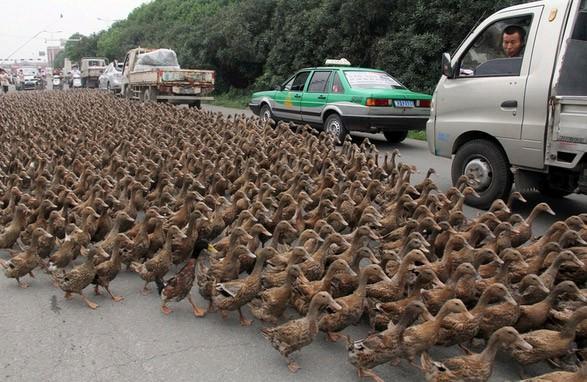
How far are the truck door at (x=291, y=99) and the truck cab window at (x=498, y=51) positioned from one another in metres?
6.10

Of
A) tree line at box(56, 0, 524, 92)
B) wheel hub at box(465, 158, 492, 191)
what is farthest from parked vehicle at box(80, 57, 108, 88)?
wheel hub at box(465, 158, 492, 191)

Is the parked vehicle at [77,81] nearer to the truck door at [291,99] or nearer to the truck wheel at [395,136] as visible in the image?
the truck door at [291,99]

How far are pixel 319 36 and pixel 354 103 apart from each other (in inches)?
499

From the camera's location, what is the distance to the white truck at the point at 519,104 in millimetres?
5762

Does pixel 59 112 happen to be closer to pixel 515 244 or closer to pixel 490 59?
pixel 490 59

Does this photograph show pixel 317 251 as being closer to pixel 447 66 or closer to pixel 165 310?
pixel 165 310

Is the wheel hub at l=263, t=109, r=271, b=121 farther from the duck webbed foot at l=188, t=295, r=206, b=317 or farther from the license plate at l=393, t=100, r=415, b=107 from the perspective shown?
the duck webbed foot at l=188, t=295, r=206, b=317

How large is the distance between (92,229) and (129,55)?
65.5ft

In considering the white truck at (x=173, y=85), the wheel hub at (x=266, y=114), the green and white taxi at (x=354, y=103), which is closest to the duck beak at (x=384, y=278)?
the green and white taxi at (x=354, y=103)

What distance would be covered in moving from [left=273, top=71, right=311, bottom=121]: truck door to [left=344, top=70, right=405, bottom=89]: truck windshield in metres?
1.40

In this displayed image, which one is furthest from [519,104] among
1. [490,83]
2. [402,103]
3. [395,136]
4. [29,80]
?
[29,80]

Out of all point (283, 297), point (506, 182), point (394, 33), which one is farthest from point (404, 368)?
point (394, 33)

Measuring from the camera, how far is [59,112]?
13.6 meters

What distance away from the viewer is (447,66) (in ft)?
23.3
